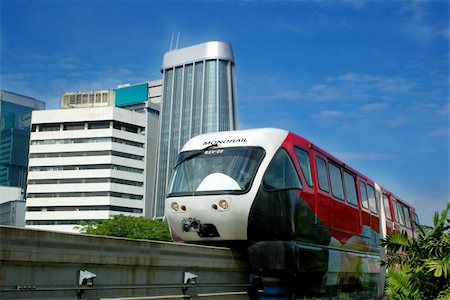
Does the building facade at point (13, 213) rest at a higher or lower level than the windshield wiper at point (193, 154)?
higher

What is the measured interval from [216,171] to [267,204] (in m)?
1.18

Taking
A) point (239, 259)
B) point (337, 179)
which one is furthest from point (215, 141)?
point (337, 179)

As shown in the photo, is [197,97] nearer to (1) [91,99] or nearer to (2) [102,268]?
(1) [91,99]

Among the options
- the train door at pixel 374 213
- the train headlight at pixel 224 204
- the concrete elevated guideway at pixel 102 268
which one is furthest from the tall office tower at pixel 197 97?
the concrete elevated guideway at pixel 102 268

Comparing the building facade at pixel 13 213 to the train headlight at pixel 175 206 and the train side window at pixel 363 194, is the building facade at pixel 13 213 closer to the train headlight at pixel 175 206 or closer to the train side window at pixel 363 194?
the train side window at pixel 363 194

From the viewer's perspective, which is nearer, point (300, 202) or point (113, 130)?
point (300, 202)

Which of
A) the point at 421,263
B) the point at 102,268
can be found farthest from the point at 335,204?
the point at 102,268

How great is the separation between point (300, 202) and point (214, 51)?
136387 millimetres

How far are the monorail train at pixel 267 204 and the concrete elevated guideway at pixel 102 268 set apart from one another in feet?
2.69

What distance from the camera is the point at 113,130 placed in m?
114

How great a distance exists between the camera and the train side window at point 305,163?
35.4ft

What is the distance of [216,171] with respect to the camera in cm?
999

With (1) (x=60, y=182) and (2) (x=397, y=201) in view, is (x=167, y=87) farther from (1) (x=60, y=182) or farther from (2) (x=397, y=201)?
(2) (x=397, y=201)

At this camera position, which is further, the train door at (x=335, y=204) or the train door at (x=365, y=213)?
the train door at (x=365, y=213)
